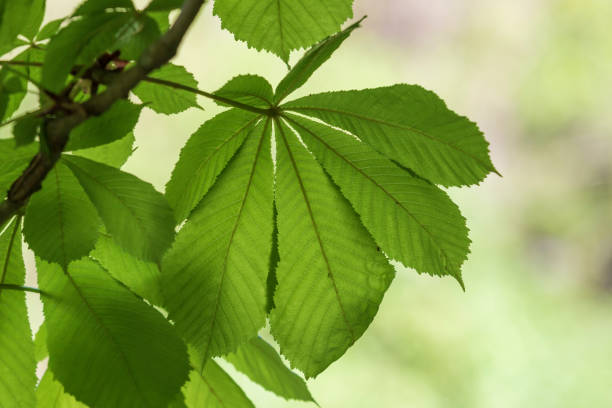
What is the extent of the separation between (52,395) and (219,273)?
18 centimetres

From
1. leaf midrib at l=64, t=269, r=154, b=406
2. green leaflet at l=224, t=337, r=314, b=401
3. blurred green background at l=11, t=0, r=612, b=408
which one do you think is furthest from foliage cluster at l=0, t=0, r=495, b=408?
blurred green background at l=11, t=0, r=612, b=408

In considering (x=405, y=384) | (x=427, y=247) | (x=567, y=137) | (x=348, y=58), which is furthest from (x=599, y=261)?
(x=427, y=247)

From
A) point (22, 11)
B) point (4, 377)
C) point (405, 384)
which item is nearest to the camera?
point (22, 11)

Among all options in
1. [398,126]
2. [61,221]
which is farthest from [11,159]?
[398,126]

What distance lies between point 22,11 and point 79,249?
0.15 m

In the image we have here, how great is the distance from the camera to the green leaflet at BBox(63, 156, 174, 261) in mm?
360

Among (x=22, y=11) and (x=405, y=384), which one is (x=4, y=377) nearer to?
(x=22, y=11)

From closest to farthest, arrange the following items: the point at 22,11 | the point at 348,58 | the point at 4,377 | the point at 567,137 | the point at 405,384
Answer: the point at 22,11 → the point at 4,377 → the point at 405,384 → the point at 348,58 → the point at 567,137

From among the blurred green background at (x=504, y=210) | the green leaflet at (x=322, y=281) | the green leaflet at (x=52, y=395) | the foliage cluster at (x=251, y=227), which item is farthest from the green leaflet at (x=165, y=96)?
the blurred green background at (x=504, y=210)

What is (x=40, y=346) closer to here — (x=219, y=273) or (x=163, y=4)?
(x=219, y=273)

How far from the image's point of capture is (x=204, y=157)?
447 mm

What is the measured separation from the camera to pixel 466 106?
4.34 meters

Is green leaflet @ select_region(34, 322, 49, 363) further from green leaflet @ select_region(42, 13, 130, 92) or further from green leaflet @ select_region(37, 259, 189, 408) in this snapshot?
green leaflet @ select_region(42, 13, 130, 92)

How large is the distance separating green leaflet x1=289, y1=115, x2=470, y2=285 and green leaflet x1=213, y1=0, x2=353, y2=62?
0.10 metres
